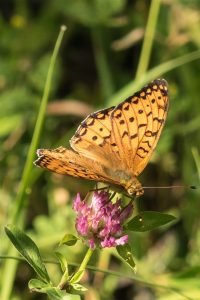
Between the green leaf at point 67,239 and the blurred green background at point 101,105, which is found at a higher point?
the blurred green background at point 101,105

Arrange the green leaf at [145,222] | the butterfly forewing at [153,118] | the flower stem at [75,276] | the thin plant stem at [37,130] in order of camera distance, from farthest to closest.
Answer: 1. the thin plant stem at [37,130]
2. the butterfly forewing at [153,118]
3. the green leaf at [145,222]
4. the flower stem at [75,276]

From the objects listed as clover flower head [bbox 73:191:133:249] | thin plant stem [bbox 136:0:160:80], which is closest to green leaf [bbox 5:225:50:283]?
clover flower head [bbox 73:191:133:249]

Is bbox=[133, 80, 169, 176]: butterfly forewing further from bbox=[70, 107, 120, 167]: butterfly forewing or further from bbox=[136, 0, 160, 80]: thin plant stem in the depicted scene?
bbox=[136, 0, 160, 80]: thin plant stem

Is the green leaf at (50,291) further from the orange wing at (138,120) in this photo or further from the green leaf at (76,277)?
the orange wing at (138,120)

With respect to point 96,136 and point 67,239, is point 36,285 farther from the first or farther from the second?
point 96,136

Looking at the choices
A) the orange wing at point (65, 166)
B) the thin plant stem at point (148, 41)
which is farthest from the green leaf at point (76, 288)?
the thin plant stem at point (148, 41)

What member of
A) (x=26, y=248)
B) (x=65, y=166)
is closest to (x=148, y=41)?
(x=65, y=166)
